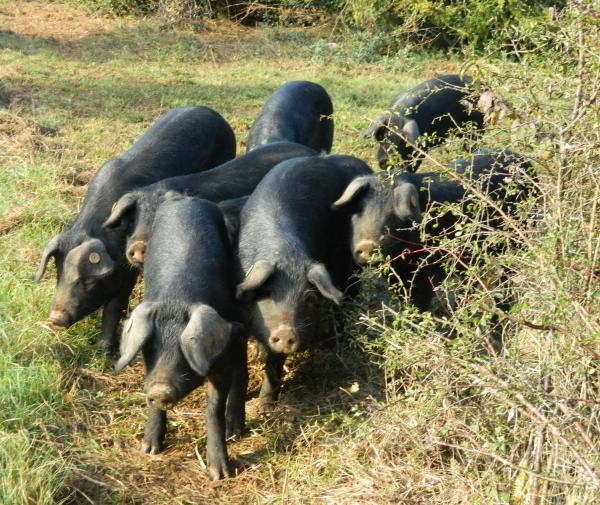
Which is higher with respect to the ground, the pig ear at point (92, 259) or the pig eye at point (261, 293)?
the pig eye at point (261, 293)

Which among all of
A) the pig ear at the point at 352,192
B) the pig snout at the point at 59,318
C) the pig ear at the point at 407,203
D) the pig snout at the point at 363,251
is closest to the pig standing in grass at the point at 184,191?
the pig snout at the point at 59,318

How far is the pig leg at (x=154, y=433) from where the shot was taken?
199 inches

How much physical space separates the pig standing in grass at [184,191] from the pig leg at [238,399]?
112cm

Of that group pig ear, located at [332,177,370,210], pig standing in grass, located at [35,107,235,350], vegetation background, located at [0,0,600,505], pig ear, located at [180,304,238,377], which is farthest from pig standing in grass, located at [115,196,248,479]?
pig ear, located at [332,177,370,210]

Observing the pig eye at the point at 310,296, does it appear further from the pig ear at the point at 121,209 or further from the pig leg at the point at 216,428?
the pig ear at the point at 121,209

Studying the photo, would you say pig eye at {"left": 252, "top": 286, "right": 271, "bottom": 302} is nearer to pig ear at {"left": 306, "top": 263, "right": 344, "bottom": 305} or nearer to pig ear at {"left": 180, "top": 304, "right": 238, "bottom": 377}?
pig ear at {"left": 306, "top": 263, "right": 344, "bottom": 305}

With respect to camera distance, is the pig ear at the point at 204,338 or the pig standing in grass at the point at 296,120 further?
the pig standing in grass at the point at 296,120

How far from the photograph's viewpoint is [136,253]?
5930mm

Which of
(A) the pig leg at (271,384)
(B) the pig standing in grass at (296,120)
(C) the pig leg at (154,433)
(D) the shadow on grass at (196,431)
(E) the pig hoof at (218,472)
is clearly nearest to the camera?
(D) the shadow on grass at (196,431)

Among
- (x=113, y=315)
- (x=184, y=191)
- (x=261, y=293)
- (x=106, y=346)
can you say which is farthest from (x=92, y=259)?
(x=261, y=293)

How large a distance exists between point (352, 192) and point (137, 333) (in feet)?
6.88

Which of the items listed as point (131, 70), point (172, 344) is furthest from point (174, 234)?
point (131, 70)

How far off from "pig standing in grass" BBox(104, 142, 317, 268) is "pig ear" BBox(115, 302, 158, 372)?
1200 millimetres

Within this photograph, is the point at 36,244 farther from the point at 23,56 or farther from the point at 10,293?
the point at 23,56
